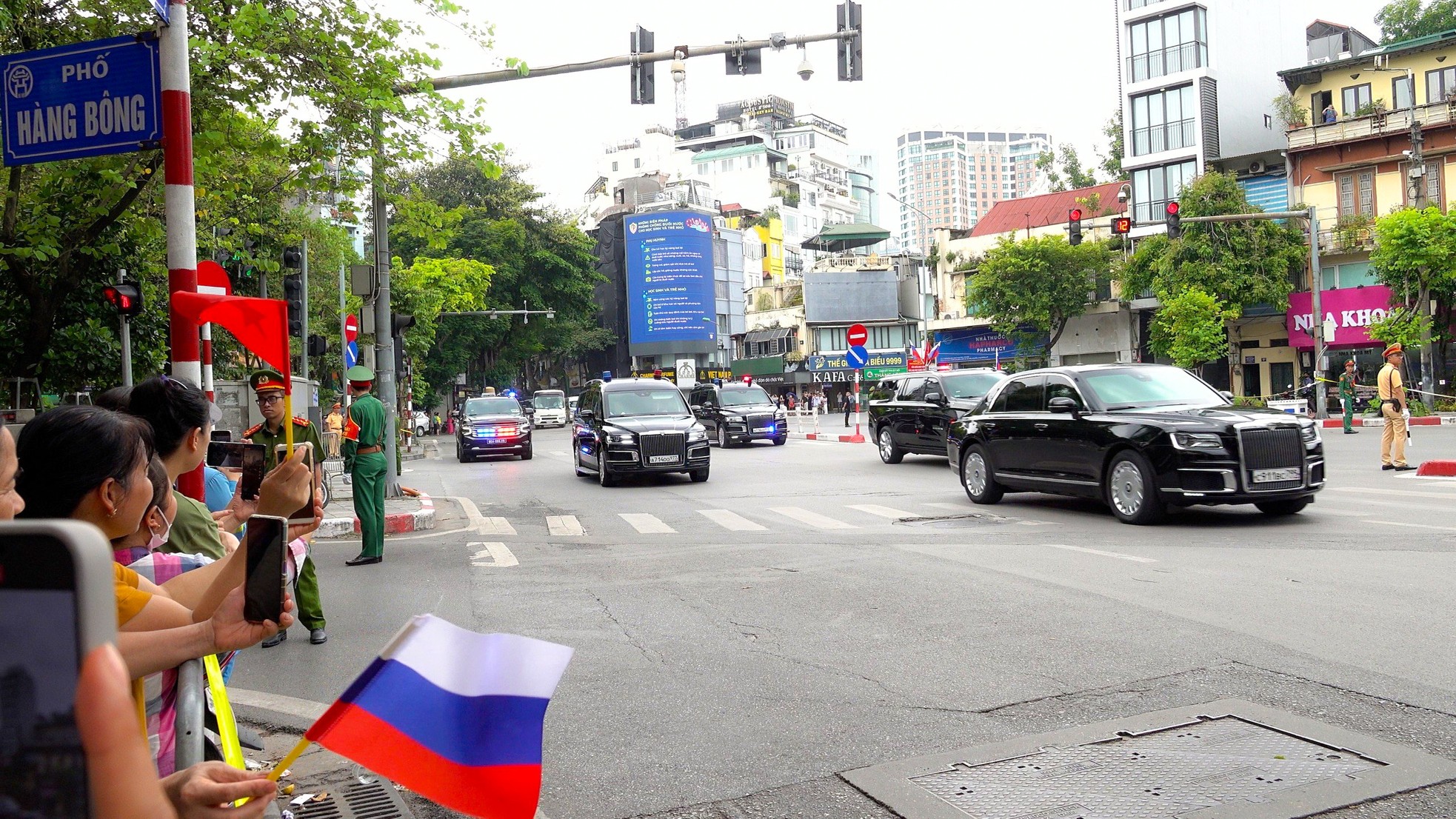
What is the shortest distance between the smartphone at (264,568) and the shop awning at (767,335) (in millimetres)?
75198

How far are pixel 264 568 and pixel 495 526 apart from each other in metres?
12.1

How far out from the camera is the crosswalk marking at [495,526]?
13.3m

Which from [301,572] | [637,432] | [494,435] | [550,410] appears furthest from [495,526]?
[550,410]

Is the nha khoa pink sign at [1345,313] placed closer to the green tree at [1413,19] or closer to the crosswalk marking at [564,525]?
the green tree at [1413,19]

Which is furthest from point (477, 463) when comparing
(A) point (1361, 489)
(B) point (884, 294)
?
(B) point (884, 294)

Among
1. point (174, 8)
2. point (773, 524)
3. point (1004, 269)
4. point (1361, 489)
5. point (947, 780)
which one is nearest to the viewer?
point (947, 780)

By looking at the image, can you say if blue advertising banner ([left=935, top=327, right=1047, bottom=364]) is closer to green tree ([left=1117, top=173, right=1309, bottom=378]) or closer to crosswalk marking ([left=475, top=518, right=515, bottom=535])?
green tree ([left=1117, top=173, right=1309, bottom=378])

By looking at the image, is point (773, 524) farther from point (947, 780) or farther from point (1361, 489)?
point (947, 780)

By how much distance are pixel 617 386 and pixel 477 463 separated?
9.70 m

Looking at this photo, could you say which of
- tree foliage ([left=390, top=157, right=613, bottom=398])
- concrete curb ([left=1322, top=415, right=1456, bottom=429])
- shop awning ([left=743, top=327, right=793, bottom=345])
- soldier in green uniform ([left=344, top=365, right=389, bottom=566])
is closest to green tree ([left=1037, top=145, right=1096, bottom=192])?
shop awning ([left=743, top=327, right=793, bottom=345])

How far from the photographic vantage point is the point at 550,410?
59188mm

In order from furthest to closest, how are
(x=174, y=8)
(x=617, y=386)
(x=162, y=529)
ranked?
(x=617, y=386) → (x=174, y=8) → (x=162, y=529)

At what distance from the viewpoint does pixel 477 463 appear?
95.5 ft

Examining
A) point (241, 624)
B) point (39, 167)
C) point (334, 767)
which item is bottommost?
point (334, 767)
